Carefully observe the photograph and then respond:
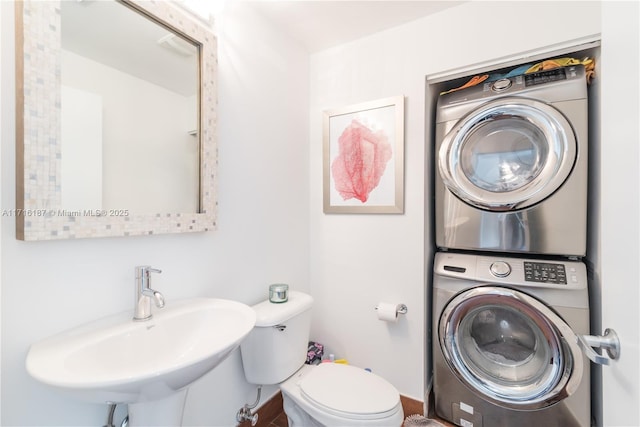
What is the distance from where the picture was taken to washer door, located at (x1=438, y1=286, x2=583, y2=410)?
1271 mm

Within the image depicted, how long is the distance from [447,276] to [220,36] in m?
Answer: 1.69

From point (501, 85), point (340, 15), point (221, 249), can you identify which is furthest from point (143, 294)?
point (501, 85)

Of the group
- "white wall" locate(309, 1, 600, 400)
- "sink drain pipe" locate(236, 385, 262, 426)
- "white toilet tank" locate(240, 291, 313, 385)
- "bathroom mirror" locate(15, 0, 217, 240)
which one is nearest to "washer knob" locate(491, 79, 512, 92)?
"white wall" locate(309, 1, 600, 400)

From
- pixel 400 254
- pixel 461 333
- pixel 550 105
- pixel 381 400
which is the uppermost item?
pixel 550 105

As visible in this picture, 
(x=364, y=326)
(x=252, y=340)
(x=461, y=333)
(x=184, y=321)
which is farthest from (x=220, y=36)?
(x=461, y=333)

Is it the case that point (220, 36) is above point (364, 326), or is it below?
above

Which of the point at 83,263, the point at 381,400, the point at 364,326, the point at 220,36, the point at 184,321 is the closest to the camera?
the point at 83,263

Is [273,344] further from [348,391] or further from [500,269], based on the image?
[500,269]

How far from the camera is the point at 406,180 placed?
1634 millimetres

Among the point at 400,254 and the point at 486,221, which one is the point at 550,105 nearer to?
the point at 486,221

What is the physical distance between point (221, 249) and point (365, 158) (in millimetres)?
1013

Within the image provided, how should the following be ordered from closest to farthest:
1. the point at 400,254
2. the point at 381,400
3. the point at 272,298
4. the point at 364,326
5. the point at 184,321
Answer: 1. the point at 184,321
2. the point at 381,400
3. the point at 272,298
4. the point at 400,254
5. the point at 364,326

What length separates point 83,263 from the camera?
885mm

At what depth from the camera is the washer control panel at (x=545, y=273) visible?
4.25 ft
